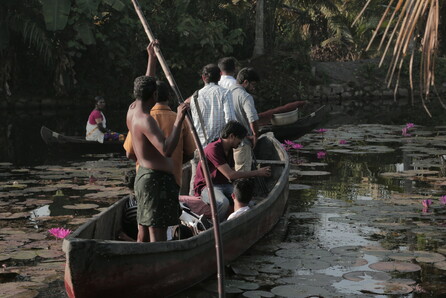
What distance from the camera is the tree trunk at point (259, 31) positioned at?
24.5m

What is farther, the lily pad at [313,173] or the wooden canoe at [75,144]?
the wooden canoe at [75,144]

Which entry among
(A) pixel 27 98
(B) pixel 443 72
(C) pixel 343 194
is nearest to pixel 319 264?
(C) pixel 343 194

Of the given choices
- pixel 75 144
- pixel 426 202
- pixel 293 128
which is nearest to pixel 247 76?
pixel 426 202

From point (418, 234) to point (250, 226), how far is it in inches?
69.4


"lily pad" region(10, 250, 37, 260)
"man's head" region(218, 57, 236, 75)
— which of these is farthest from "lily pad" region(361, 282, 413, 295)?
"man's head" region(218, 57, 236, 75)

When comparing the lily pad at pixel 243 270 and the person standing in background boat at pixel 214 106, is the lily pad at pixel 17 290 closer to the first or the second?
the lily pad at pixel 243 270

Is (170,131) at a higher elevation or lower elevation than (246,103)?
lower

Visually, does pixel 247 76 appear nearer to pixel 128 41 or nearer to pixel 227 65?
pixel 227 65

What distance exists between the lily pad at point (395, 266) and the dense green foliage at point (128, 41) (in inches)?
624

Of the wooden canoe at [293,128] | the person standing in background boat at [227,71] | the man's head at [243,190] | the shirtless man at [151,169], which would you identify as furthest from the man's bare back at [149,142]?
the wooden canoe at [293,128]

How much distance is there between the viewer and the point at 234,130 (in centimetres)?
698

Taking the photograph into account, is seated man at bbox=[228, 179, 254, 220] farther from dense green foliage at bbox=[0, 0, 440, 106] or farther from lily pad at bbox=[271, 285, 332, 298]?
dense green foliage at bbox=[0, 0, 440, 106]

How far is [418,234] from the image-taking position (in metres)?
7.41

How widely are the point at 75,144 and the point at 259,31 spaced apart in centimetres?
1311
